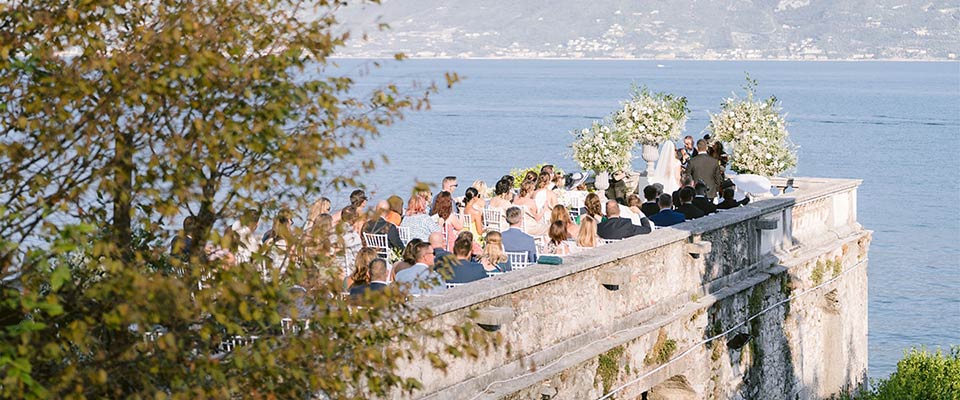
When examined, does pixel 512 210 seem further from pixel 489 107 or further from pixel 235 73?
pixel 489 107

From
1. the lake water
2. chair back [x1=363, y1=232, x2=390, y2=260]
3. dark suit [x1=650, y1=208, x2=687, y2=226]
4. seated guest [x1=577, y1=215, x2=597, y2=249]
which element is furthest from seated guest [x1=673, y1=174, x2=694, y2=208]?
chair back [x1=363, y1=232, x2=390, y2=260]

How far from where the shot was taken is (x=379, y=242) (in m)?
12.4

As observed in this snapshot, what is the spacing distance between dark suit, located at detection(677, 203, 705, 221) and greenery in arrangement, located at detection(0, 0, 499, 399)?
859 centimetres

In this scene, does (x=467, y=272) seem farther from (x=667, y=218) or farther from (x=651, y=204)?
(x=651, y=204)

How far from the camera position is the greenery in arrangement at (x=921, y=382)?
17.8 m

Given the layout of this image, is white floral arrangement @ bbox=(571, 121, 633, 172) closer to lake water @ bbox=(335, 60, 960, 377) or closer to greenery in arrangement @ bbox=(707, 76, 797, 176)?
greenery in arrangement @ bbox=(707, 76, 797, 176)

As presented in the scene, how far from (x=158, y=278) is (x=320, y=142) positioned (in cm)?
83

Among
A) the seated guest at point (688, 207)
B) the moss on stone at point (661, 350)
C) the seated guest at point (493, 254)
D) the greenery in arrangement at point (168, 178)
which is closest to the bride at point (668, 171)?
the seated guest at point (688, 207)

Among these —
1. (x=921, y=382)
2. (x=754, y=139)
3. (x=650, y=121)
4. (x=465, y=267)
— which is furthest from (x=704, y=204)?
(x=921, y=382)

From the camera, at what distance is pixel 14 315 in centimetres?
542

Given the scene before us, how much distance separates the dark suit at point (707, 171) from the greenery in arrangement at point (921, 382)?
2.99 metres

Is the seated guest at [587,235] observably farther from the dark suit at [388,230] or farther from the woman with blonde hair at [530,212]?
the woman with blonde hair at [530,212]

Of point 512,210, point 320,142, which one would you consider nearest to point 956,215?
point 512,210

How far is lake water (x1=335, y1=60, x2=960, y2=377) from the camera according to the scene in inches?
1551
